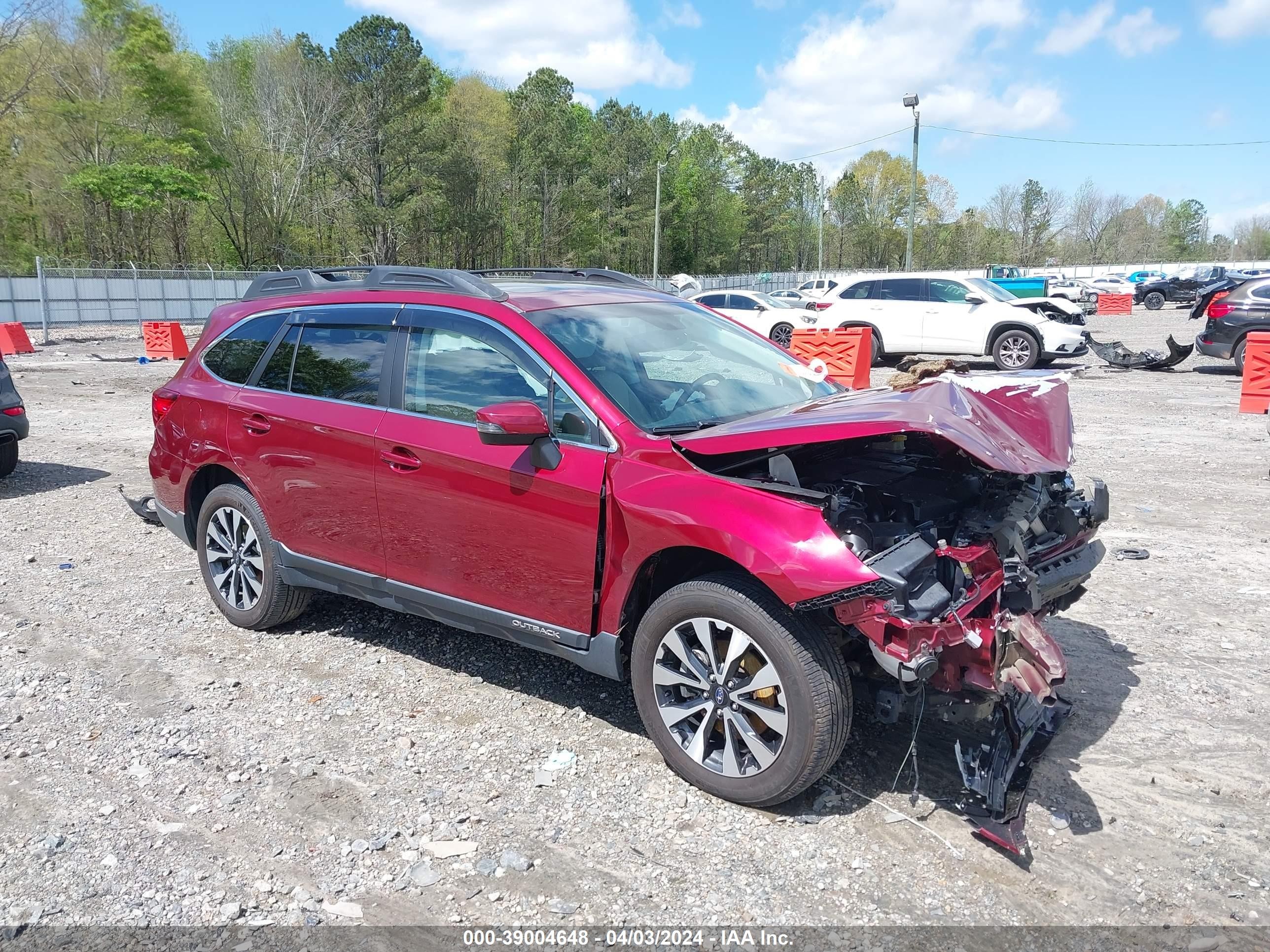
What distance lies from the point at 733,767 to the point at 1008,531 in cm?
136

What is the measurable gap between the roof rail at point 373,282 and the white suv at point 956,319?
15.0 m

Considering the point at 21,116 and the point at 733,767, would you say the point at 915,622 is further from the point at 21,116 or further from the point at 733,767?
the point at 21,116

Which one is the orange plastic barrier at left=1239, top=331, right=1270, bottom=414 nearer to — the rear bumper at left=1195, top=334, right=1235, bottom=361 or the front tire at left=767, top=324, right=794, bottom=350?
the rear bumper at left=1195, top=334, right=1235, bottom=361

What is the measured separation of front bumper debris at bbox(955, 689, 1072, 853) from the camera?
3.04m

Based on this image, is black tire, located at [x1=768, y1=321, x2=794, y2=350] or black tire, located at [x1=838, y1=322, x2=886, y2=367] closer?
black tire, located at [x1=838, y1=322, x2=886, y2=367]

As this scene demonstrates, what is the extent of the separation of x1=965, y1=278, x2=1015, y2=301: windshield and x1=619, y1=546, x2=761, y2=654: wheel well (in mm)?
16199

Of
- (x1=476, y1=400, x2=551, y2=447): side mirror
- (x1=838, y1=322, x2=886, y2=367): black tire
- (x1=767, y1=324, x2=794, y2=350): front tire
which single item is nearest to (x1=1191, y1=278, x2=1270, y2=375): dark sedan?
(x1=838, y1=322, x2=886, y2=367): black tire

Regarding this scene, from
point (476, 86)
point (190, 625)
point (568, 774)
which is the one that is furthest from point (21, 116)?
point (568, 774)

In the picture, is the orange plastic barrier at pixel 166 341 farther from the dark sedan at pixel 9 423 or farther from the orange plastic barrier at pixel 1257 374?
the orange plastic barrier at pixel 1257 374

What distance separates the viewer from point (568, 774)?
11.9 ft

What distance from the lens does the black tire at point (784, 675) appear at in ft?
10.1

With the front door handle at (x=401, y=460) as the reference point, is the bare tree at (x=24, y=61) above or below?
above

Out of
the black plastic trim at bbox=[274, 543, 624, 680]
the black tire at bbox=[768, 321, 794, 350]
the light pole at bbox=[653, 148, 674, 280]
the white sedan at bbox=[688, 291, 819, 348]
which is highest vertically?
the light pole at bbox=[653, 148, 674, 280]

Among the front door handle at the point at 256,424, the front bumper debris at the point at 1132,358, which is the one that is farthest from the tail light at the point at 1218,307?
the front door handle at the point at 256,424
